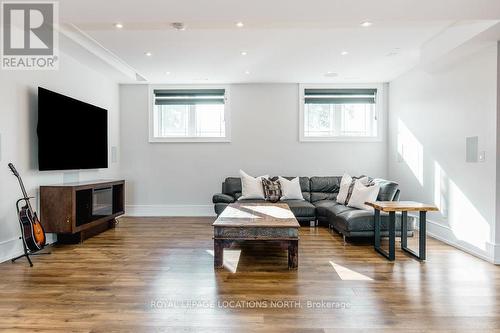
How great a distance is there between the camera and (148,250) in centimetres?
405

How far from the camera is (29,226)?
3.62 meters

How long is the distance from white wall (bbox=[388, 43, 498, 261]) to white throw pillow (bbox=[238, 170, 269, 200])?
2535mm

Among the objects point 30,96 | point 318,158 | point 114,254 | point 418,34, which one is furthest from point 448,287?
point 30,96

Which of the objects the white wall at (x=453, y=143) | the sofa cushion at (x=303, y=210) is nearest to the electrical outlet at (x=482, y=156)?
the white wall at (x=453, y=143)

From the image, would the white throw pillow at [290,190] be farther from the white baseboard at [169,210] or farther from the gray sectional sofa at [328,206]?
the white baseboard at [169,210]

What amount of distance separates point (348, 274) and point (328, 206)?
2.15 metres

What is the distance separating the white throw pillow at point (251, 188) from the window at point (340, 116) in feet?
4.93

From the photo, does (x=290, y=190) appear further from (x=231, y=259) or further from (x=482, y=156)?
(x=482, y=156)

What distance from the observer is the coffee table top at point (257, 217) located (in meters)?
3.29

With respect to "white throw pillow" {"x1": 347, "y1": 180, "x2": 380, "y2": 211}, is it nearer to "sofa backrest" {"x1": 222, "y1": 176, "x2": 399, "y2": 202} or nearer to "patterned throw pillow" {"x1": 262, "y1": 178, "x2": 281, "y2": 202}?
"sofa backrest" {"x1": 222, "y1": 176, "x2": 399, "y2": 202}

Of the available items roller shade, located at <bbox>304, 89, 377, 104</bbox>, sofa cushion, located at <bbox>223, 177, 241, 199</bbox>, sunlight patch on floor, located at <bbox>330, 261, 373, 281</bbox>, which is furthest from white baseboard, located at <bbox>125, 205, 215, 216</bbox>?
sunlight patch on floor, located at <bbox>330, 261, 373, 281</bbox>

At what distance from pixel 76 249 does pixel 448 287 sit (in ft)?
13.5

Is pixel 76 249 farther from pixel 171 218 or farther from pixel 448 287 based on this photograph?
pixel 448 287

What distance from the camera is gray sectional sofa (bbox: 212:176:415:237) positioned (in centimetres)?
428
